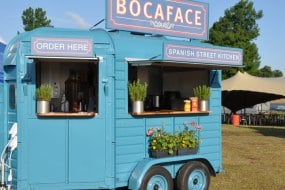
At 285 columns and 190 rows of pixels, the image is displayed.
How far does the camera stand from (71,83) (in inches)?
321

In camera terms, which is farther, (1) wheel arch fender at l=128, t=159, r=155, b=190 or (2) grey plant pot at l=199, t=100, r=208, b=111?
(2) grey plant pot at l=199, t=100, r=208, b=111

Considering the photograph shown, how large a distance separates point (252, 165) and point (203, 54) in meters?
5.63

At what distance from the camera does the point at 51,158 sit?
7.25 m

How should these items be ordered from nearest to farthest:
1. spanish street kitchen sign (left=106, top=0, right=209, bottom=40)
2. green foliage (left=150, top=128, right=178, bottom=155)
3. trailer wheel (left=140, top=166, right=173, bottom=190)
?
trailer wheel (left=140, top=166, right=173, bottom=190)
green foliage (left=150, top=128, right=178, bottom=155)
spanish street kitchen sign (left=106, top=0, right=209, bottom=40)

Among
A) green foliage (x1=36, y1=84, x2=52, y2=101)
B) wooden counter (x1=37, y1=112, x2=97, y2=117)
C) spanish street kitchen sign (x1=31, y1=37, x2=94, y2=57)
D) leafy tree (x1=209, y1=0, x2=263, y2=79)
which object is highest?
leafy tree (x1=209, y1=0, x2=263, y2=79)

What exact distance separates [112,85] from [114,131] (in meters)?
0.72

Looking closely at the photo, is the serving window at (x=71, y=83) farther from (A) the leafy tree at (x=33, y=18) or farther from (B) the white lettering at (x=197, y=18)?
(A) the leafy tree at (x=33, y=18)

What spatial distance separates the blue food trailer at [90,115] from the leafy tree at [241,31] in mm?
35373

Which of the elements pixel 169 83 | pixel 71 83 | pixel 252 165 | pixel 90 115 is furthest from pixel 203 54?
pixel 252 165

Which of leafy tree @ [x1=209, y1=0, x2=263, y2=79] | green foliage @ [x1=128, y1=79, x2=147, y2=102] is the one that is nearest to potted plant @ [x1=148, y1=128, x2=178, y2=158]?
green foliage @ [x1=128, y1=79, x2=147, y2=102]

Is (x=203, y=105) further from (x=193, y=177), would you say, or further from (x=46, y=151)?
(x=46, y=151)

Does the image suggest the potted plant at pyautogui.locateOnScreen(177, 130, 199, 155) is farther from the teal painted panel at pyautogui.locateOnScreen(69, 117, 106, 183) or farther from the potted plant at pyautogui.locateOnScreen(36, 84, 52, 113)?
the potted plant at pyautogui.locateOnScreen(36, 84, 52, 113)

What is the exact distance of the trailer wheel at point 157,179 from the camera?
298 inches

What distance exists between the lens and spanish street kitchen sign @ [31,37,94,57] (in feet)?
22.7
